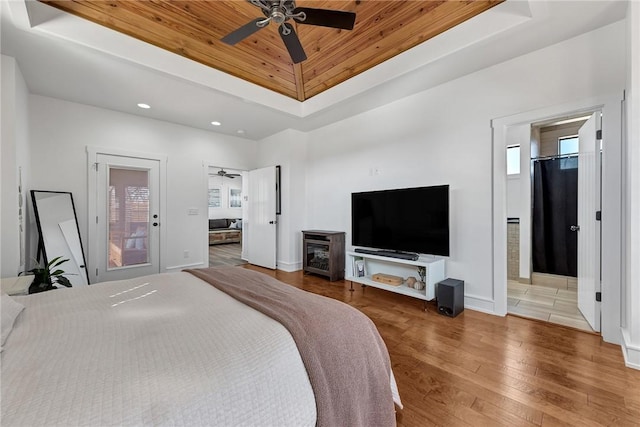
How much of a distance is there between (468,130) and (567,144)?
3075 mm

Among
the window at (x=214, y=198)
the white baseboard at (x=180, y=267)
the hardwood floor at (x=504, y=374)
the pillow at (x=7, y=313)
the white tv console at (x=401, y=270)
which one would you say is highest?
the window at (x=214, y=198)

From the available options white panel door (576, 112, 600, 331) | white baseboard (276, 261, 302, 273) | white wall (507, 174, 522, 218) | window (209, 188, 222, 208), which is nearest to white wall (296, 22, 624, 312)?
white panel door (576, 112, 600, 331)

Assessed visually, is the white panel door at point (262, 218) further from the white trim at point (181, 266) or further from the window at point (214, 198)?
the window at point (214, 198)

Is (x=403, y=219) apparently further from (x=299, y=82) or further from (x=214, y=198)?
(x=214, y=198)

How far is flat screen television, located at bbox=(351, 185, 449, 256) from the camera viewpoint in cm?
294

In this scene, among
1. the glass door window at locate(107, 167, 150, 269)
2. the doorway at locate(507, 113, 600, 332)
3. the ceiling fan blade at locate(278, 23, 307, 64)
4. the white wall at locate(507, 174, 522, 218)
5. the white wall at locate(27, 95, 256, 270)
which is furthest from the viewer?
the white wall at locate(507, 174, 522, 218)

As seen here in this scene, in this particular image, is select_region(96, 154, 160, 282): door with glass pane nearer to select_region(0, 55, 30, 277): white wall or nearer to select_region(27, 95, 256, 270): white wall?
select_region(27, 95, 256, 270): white wall

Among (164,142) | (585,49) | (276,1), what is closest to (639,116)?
(585,49)

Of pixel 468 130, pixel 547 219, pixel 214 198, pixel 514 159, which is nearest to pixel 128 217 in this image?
pixel 468 130

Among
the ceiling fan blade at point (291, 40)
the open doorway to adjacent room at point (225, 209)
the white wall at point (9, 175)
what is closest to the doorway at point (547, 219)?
the ceiling fan blade at point (291, 40)

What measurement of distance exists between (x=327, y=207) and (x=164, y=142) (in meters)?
2.95

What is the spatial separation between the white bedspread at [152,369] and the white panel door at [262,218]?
3.68 metres

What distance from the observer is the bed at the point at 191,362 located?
0.67 metres

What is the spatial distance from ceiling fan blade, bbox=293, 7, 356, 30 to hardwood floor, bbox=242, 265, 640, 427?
2550 mm
